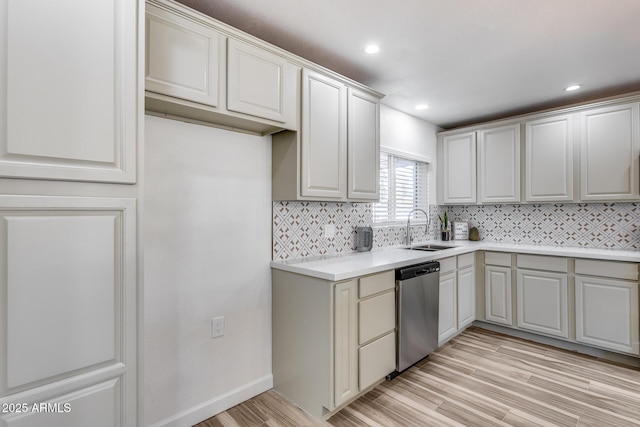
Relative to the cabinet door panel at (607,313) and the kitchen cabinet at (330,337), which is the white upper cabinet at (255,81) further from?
the cabinet door panel at (607,313)

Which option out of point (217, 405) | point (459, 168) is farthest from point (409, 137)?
point (217, 405)

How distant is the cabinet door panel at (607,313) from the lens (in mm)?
2713

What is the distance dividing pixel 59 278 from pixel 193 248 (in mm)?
906

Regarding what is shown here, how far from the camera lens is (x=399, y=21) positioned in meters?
1.96

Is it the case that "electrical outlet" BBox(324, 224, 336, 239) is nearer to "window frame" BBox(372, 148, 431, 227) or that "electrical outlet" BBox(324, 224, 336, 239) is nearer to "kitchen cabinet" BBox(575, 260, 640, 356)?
"window frame" BBox(372, 148, 431, 227)

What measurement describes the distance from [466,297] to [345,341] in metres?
1.92

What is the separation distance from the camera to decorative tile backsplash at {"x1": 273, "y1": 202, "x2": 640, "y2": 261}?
99.3 inches

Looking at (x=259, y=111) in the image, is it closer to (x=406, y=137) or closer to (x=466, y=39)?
(x=466, y=39)

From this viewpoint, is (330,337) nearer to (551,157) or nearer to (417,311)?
(417,311)

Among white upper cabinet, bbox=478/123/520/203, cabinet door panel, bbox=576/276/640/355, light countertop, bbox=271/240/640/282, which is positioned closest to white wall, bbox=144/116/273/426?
light countertop, bbox=271/240/640/282

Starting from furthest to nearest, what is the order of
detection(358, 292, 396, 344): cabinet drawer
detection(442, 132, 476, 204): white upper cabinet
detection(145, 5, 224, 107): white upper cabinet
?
detection(442, 132, 476, 204): white upper cabinet, detection(358, 292, 396, 344): cabinet drawer, detection(145, 5, 224, 107): white upper cabinet

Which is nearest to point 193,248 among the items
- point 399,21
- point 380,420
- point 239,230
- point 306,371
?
point 239,230

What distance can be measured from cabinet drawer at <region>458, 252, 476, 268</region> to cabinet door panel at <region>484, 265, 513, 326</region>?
19 cm

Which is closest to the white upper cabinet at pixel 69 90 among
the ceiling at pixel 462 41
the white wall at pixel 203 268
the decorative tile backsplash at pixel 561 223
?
the white wall at pixel 203 268
